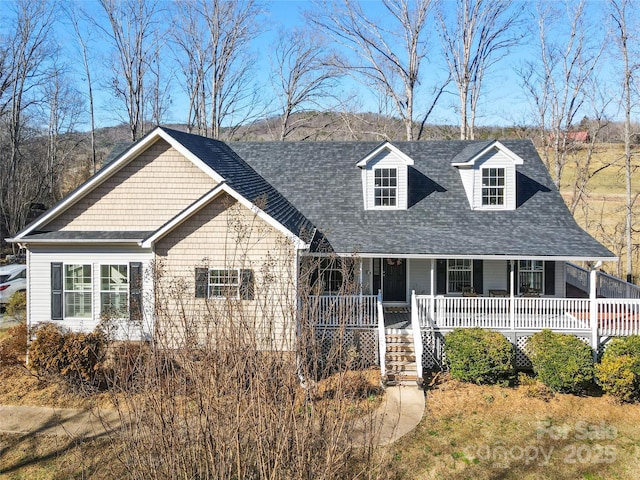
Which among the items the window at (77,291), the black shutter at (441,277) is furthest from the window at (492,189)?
Answer: the window at (77,291)

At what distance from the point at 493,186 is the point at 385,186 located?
363cm

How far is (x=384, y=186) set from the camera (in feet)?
58.3

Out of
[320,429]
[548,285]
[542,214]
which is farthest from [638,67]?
[320,429]

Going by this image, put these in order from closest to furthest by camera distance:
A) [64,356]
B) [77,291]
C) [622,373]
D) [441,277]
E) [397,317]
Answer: [622,373] < [64,356] < [77,291] < [397,317] < [441,277]

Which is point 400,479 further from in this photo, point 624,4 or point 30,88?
point 30,88

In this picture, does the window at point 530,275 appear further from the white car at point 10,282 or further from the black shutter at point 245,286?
the white car at point 10,282

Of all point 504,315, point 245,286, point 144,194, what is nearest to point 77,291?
point 144,194

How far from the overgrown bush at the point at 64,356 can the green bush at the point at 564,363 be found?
1103 cm

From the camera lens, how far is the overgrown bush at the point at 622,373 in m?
12.4

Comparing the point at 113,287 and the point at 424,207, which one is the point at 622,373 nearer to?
the point at 424,207

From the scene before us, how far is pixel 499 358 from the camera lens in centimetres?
1318

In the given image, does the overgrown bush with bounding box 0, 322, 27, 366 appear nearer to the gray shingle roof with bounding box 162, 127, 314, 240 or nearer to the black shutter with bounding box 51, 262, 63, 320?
the black shutter with bounding box 51, 262, 63, 320

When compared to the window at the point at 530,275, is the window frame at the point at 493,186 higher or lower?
higher

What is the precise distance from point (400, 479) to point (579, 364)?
6134mm
